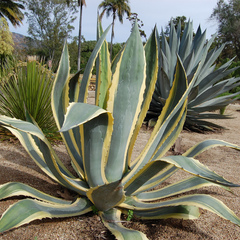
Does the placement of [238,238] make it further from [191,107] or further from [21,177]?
[191,107]

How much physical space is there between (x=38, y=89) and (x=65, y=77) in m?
1.57

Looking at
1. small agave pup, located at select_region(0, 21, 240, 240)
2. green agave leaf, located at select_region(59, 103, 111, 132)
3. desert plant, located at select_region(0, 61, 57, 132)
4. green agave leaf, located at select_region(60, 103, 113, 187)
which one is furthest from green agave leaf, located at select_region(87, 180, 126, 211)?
desert plant, located at select_region(0, 61, 57, 132)

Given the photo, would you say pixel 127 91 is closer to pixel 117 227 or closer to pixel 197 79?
pixel 117 227

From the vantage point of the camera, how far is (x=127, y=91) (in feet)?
4.64

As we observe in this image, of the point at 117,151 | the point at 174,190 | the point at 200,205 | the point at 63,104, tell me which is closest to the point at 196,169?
the point at 200,205

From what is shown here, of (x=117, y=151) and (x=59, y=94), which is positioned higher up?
(x=59, y=94)

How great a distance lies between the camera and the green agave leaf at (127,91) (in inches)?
55.3

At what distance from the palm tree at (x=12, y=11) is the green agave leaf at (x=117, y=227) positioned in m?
33.7

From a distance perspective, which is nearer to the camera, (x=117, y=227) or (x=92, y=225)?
(x=117, y=227)

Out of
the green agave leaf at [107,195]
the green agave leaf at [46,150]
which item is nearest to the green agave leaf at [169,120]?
the green agave leaf at [107,195]

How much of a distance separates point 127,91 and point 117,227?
0.70m

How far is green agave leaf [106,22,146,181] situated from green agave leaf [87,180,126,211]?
0.70ft

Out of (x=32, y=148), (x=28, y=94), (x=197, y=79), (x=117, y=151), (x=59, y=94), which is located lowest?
(x=32, y=148)

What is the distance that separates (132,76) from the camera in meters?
1.41
